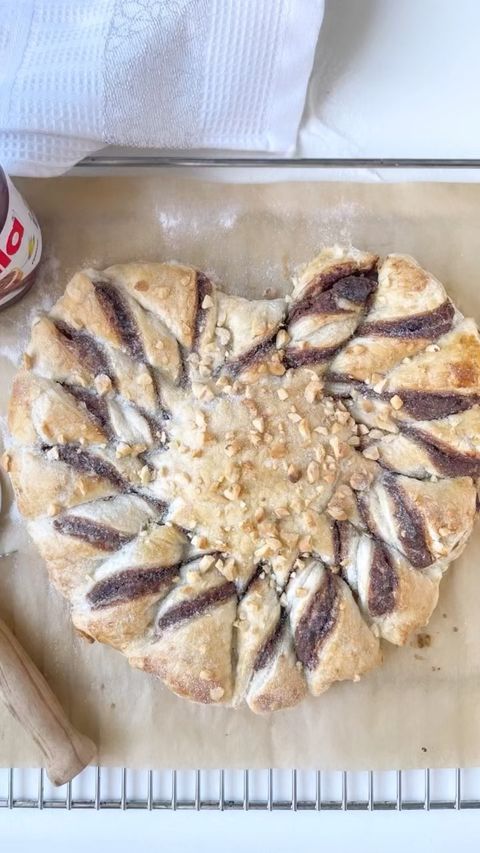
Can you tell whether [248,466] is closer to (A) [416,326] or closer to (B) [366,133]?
(A) [416,326]

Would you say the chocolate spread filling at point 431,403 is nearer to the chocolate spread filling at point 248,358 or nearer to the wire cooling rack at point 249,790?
the chocolate spread filling at point 248,358

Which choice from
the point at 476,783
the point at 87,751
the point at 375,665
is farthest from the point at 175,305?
the point at 476,783

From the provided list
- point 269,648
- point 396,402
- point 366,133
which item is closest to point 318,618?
point 269,648

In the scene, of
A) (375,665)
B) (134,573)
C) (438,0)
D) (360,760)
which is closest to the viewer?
(134,573)

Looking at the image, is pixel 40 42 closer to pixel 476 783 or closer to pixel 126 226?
pixel 126 226

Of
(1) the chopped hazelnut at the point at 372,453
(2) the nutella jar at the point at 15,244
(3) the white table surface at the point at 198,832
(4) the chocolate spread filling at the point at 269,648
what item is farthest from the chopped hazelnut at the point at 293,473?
(3) the white table surface at the point at 198,832

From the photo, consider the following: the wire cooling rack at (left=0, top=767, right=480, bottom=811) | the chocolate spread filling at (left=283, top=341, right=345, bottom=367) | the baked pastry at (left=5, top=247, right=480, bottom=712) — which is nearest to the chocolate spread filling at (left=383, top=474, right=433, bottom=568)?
the baked pastry at (left=5, top=247, right=480, bottom=712)

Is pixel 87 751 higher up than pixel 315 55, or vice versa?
pixel 315 55

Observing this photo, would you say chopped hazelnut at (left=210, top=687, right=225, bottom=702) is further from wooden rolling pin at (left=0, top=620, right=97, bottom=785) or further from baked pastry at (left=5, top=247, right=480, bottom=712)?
wooden rolling pin at (left=0, top=620, right=97, bottom=785)
